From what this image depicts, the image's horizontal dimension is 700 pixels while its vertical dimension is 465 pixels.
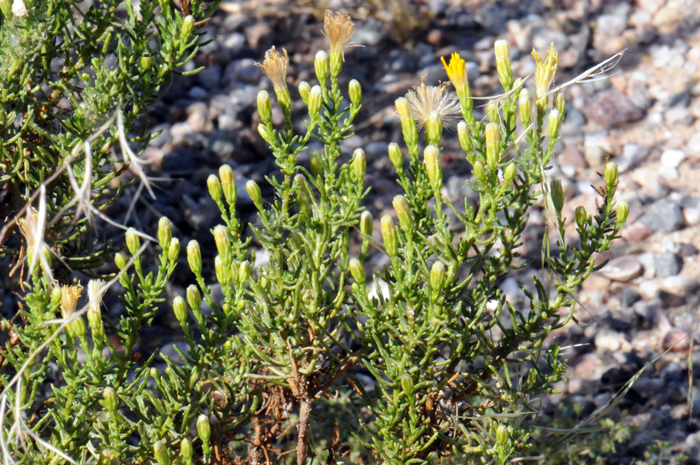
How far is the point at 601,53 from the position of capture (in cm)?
508

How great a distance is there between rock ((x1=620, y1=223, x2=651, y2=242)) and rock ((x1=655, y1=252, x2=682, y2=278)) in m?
0.19

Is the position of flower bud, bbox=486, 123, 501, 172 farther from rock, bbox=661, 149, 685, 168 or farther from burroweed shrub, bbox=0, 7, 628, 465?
rock, bbox=661, 149, 685, 168

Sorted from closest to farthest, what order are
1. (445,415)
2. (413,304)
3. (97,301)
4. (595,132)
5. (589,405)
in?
(97,301) < (413,304) < (445,415) < (589,405) < (595,132)

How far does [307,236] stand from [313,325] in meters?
0.23

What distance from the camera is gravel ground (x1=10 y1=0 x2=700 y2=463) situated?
3354mm

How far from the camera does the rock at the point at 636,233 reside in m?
3.90

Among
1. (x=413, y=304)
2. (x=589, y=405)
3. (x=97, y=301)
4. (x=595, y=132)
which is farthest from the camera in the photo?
(x=595, y=132)

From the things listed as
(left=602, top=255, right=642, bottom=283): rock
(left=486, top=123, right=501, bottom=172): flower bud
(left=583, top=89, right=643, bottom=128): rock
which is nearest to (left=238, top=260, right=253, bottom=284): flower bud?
(left=486, top=123, right=501, bottom=172): flower bud

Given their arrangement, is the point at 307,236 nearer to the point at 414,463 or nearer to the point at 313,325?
the point at 313,325

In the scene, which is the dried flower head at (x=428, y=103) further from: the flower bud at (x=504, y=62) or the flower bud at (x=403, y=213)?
the flower bud at (x=403, y=213)

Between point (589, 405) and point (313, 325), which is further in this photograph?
point (589, 405)

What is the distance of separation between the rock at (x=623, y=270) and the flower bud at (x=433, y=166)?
8.20 feet

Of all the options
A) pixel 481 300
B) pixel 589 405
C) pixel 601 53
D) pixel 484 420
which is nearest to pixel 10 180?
pixel 481 300

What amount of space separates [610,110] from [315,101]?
362cm
